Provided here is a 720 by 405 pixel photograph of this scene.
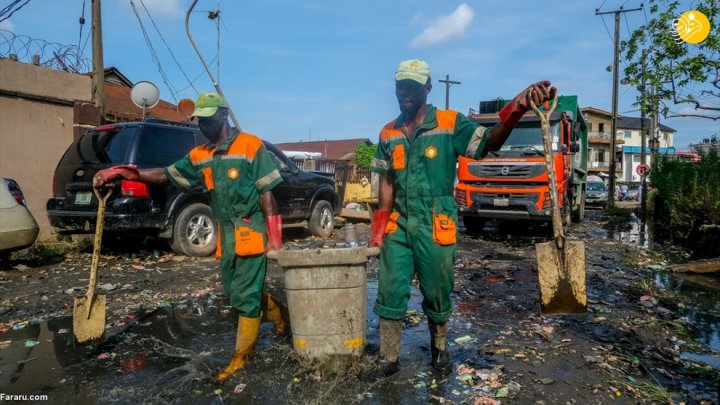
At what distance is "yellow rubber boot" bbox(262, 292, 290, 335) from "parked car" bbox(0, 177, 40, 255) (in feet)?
14.3

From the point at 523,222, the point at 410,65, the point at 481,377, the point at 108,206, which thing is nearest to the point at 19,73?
the point at 108,206

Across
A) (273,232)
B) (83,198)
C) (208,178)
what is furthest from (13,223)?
(273,232)

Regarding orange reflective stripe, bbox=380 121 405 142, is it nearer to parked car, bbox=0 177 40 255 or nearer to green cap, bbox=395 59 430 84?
green cap, bbox=395 59 430 84

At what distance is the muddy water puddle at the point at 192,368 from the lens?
9.85 ft

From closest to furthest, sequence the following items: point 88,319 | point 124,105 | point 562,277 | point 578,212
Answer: point 562,277 < point 88,319 < point 578,212 < point 124,105

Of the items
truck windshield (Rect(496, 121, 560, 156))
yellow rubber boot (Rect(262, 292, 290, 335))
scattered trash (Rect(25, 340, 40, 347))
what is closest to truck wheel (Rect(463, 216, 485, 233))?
truck windshield (Rect(496, 121, 560, 156))

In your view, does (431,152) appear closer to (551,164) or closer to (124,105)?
(551,164)

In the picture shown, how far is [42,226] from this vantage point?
9164 mm

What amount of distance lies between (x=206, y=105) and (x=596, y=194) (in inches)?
1112

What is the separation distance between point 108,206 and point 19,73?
15.0 ft

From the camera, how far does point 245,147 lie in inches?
130

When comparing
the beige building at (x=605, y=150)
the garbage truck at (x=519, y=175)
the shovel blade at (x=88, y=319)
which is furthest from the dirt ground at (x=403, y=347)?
the beige building at (x=605, y=150)

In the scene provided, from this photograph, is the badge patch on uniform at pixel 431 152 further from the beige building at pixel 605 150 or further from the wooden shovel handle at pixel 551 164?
the beige building at pixel 605 150

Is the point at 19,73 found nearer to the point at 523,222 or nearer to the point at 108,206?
the point at 108,206
